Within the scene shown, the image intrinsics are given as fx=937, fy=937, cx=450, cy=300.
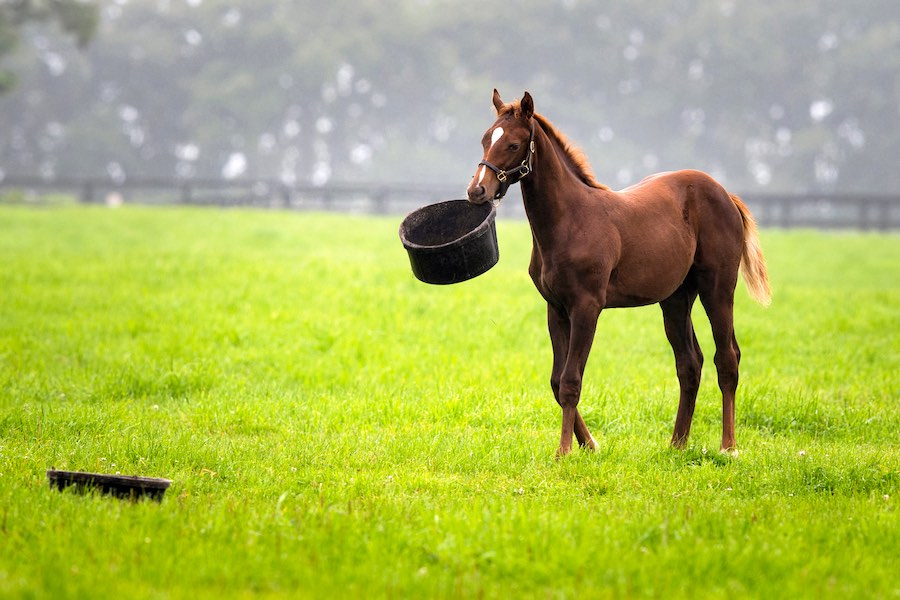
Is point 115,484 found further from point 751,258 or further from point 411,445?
point 751,258

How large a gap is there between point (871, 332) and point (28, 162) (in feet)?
166

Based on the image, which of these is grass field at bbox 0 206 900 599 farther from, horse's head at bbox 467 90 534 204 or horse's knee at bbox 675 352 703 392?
horse's head at bbox 467 90 534 204

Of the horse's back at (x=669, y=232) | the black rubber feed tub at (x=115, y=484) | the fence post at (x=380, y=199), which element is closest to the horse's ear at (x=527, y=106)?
the horse's back at (x=669, y=232)

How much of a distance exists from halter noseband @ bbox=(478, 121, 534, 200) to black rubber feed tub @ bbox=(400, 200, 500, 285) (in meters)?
0.13

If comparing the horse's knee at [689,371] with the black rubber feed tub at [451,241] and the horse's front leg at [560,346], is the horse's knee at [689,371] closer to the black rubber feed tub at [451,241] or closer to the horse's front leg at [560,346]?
the horse's front leg at [560,346]

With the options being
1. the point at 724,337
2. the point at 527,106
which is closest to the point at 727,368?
the point at 724,337

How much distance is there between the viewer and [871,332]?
11.8 metres

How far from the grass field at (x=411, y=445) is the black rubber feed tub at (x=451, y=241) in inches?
51.1

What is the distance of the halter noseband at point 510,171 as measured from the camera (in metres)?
5.78

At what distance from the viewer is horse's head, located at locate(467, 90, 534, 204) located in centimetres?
573

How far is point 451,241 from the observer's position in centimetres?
606

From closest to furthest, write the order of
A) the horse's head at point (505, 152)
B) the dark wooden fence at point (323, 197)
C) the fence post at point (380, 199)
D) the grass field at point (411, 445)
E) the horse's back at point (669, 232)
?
the grass field at point (411, 445) → the horse's head at point (505, 152) → the horse's back at point (669, 232) → the dark wooden fence at point (323, 197) → the fence post at point (380, 199)

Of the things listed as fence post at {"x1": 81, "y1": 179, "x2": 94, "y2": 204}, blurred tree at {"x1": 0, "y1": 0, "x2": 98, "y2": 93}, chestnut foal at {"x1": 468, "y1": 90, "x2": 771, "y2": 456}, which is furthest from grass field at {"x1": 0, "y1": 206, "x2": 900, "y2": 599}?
fence post at {"x1": 81, "y1": 179, "x2": 94, "y2": 204}

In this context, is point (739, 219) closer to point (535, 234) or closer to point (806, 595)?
point (535, 234)
